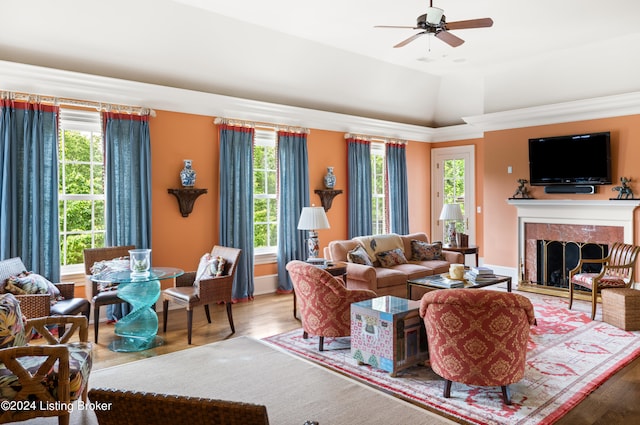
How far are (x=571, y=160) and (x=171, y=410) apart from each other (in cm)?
A: 731

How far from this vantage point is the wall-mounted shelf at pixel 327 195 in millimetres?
7941

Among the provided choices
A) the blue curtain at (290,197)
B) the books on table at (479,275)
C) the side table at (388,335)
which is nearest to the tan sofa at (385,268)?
the blue curtain at (290,197)

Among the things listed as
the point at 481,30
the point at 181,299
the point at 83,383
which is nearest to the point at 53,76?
the point at 181,299

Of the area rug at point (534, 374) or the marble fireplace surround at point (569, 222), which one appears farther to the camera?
the marble fireplace surround at point (569, 222)

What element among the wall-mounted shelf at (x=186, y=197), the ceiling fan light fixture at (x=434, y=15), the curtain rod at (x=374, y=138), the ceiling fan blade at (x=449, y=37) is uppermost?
the ceiling fan light fixture at (x=434, y=15)

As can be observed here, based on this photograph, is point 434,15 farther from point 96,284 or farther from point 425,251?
point 96,284

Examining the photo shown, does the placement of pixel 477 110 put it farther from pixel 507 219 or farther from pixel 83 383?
pixel 83 383

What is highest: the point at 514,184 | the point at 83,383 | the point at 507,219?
the point at 514,184

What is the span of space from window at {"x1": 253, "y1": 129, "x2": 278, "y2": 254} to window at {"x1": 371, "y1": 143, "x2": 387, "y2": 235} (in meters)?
2.27

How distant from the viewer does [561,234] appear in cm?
739

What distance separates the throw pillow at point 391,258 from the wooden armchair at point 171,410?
5299mm

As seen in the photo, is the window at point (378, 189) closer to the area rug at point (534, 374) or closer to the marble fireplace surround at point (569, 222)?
the marble fireplace surround at point (569, 222)

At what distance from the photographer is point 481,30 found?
6090 millimetres

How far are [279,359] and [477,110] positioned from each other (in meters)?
6.75
